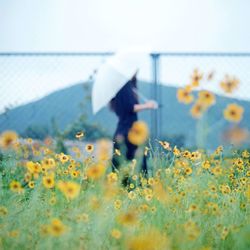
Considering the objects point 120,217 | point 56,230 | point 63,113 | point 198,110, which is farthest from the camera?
point 63,113

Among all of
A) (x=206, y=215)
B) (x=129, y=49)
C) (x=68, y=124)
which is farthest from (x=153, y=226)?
(x=68, y=124)

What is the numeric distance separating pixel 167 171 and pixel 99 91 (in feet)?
4.12

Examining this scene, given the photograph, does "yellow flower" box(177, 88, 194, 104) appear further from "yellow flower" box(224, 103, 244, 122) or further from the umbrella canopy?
the umbrella canopy

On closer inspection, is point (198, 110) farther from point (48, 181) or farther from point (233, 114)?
point (48, 181)

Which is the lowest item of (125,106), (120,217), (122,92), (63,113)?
(63,113)

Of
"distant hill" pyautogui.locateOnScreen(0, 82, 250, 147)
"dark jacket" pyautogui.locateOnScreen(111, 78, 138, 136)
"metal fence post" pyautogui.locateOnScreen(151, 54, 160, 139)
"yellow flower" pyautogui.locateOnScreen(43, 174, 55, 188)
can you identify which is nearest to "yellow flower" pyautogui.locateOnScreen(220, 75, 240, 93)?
"yellow flower" pyautogui.locateOnScreen(43, 174, 55, 188)

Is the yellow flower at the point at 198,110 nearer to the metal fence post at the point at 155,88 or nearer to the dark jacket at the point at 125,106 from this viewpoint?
the dark jacket at the point at 125,106

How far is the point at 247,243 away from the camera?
2.24 meters

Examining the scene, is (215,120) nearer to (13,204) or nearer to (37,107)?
(37,107)

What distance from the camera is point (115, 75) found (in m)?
4.11

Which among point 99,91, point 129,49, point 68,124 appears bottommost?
point 68,124

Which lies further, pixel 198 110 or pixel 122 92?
pixel 122 92

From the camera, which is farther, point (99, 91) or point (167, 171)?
point (99, 91)

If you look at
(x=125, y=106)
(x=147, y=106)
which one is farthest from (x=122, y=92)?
(x=147, y=106)
